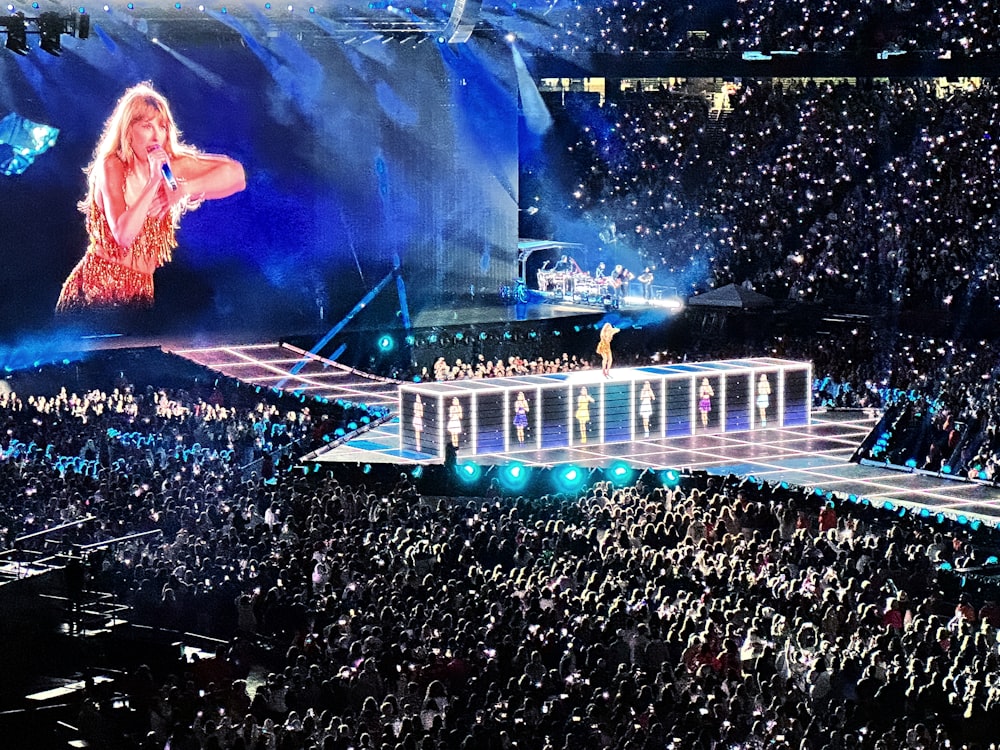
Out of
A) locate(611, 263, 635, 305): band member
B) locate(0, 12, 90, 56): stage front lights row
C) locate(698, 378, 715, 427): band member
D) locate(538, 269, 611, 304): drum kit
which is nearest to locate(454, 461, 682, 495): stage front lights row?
locate(698, 378, 715, 427): band member

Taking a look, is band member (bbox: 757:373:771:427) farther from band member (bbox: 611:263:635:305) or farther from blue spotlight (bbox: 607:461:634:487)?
band member (bbox: 611:263:635:305)

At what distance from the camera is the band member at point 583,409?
1059 inches

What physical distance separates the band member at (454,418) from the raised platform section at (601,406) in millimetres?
16

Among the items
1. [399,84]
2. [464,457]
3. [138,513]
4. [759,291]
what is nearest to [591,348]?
[759,291]

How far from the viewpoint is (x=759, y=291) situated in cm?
3672

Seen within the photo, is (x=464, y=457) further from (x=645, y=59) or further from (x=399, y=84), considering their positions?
(x=645, y=59)

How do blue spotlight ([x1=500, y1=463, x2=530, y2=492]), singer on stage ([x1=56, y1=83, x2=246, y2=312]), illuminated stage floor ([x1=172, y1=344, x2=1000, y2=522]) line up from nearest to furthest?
1. illuminated stage floor ([x1=172, y1=344, x2=1000, y2=522])
2. blue spotlight ([x1=500, y1=463, x2=530, y2=492])
3. singer on stage ([x1=56, y1=83, x2=246, y2=312])

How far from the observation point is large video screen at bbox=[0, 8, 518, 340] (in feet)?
104

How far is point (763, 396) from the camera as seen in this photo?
28344mm

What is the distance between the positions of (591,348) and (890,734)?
2265cm

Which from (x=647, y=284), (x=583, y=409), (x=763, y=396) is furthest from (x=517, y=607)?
(x=647, y=284)

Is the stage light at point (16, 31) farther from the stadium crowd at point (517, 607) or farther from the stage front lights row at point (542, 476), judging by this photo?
the stage front lights row at point (542, 476)

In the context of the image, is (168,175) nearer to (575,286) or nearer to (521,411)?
(521,411)

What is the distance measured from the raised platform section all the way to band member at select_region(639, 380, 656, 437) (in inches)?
0.7
